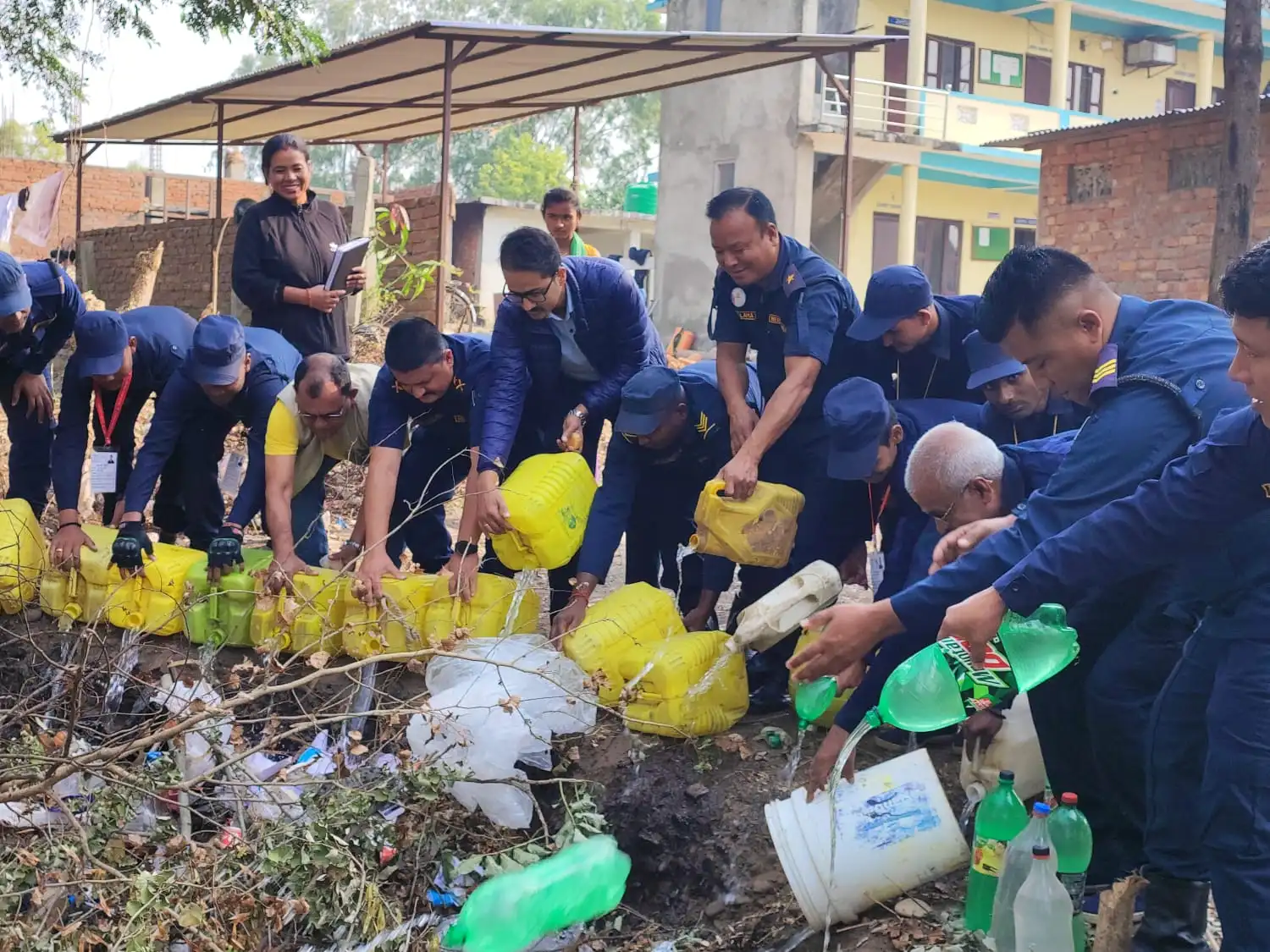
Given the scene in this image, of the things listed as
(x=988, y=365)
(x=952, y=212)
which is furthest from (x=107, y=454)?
(x=952, y=212)

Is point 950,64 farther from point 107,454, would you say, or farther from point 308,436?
point 107,454

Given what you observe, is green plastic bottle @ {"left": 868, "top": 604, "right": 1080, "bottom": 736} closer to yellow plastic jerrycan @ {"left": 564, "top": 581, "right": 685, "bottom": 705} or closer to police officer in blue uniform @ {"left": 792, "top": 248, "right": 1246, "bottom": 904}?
police officer in blue uniform @ {"left": 792, "top": 248, "right": 1246, "bottom": 904}

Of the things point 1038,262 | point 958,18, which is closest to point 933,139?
point 958,18

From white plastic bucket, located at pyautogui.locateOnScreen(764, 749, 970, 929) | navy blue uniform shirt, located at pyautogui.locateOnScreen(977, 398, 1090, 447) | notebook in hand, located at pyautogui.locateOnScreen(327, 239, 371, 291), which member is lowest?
white plastic bucket, located at pyautogui.locateOnScreen(764, 749, 970, 929)

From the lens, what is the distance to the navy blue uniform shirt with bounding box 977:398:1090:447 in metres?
4.11

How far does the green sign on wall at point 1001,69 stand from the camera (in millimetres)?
20578

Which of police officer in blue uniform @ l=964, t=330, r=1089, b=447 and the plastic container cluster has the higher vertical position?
police officer in blue uniform @ l=964, t=330, r=1089, b=447

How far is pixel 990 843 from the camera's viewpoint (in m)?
2.93

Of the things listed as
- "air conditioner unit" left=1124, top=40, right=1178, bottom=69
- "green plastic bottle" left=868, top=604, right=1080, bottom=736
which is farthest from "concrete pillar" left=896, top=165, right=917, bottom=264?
"green plastic bottle" left=868, top=604, right=1080, bottom=736

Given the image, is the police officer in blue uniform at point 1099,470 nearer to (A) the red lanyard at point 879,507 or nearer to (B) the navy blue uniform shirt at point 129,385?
(A) the red lanyard at point 879,507

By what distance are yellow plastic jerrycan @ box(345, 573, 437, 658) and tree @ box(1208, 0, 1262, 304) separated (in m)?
6.02

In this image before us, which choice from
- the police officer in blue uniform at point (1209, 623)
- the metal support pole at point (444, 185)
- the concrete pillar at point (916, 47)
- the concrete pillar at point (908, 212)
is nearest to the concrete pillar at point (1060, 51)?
the concrete pillar at point (916, 47)

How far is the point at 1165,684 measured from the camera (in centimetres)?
281

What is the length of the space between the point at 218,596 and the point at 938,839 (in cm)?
320
